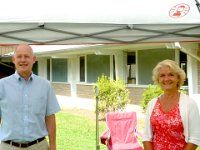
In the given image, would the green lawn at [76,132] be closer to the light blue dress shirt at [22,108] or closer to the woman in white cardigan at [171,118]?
the light blue dress shirt at [22,108]

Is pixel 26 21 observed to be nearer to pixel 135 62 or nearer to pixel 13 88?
pixel 13 88

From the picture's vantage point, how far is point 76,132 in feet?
39.1

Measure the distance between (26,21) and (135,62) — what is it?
45.8 feet

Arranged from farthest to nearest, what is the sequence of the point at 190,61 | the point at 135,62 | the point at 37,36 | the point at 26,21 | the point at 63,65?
the point at 63,65
the point at 135,62
the point at 190,61
the point at 37,36
the point at 26,21

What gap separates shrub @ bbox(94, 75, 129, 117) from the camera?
48.3 ft

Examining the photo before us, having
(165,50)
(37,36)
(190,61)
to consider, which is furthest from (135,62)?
(37,36)

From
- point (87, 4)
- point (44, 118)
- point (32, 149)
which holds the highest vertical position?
point (87, 4)

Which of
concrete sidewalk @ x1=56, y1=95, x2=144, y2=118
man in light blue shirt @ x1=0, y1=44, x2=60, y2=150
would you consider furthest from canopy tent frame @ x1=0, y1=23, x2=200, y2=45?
concrete sidewalk @ x1=56, y1=95, x2=144, y2=118

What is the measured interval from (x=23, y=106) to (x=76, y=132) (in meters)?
8.08

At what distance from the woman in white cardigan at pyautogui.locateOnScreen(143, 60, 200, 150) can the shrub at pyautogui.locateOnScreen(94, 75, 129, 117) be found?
10.9 metres

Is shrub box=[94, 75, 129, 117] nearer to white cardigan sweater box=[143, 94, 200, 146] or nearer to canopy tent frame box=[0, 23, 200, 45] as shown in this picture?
canopy tent frame box=[0, 23, 200, 45]

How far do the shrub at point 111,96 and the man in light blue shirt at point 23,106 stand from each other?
34.9 feet

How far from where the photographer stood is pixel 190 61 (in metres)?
14.5

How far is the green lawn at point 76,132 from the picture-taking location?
982cm
